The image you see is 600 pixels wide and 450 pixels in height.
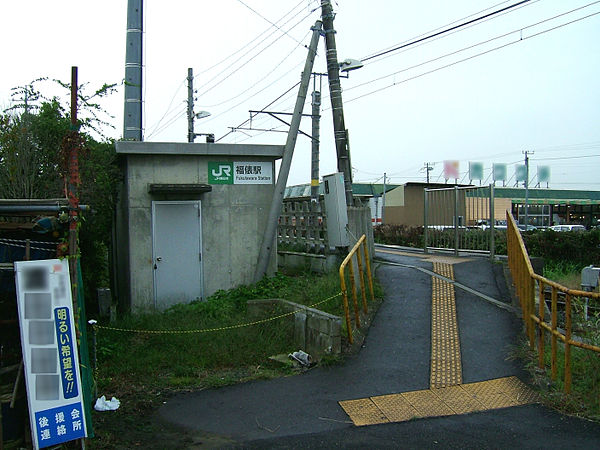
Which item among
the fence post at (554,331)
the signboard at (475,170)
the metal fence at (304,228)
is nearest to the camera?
the fence post at (554,331)

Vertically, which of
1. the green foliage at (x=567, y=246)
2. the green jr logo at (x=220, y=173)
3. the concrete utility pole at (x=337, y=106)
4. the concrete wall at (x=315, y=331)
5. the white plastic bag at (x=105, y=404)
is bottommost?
the white plastic bag at (x=105, y=404)

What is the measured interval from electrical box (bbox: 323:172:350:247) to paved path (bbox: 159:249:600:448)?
7.32 feet

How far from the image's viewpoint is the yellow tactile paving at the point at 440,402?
18.8 feet

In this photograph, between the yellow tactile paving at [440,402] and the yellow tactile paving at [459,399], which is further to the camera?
the yellow tactile paving at [459,399]

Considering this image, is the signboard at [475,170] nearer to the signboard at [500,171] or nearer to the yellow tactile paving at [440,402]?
the signboard at [500,171]

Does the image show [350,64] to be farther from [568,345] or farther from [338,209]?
[568,345]

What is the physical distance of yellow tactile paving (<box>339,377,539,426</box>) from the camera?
18.8 feet

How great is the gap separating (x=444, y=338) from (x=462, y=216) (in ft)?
18.7

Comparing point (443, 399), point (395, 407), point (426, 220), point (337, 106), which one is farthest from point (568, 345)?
point (426, 220)

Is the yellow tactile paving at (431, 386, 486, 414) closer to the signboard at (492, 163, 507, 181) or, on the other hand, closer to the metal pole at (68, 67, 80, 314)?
the metal pole at (68, 67, 80, 314)

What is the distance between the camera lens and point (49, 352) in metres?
4.63

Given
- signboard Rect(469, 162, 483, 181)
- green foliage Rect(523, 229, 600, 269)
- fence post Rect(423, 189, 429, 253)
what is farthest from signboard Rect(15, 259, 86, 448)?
signboard Rect(469, 162, 483, 181)

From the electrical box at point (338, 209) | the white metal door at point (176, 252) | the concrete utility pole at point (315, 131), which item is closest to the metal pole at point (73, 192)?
the white metal door at point (176, 252)

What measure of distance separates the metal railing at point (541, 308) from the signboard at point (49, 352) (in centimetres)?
487
